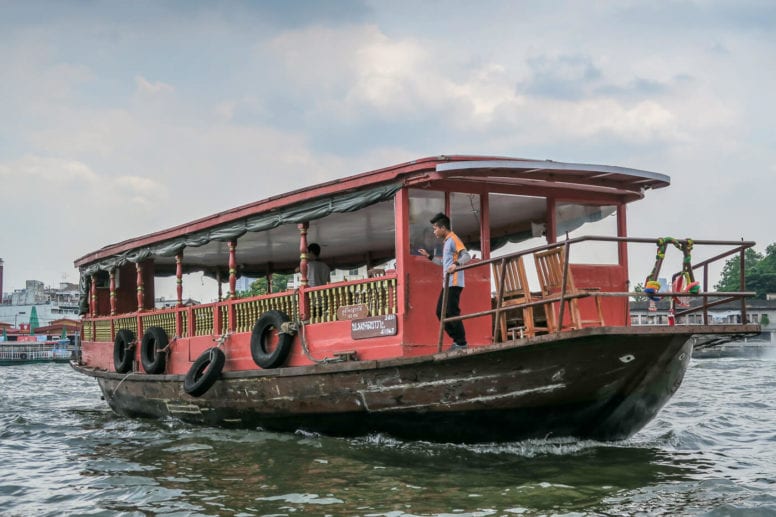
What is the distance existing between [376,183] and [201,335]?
4.34 metres

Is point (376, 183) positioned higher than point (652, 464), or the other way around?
point (376, 183)

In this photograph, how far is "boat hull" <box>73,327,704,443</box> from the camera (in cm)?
686

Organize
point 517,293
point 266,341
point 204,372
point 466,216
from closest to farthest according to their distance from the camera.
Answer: point 517,293, point 466,216, point 266,341, point 204,372

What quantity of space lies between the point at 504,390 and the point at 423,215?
210 cm

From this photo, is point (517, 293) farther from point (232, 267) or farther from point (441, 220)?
point (232, 267)

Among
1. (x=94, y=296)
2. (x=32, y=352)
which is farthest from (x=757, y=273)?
(x=94, y=296)

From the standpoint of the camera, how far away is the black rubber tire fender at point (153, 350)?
11570 mm

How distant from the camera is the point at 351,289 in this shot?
8492mm

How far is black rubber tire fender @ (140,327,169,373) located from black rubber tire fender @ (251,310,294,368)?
2.64 meters

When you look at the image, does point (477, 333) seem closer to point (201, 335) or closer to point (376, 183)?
point (376, 183)

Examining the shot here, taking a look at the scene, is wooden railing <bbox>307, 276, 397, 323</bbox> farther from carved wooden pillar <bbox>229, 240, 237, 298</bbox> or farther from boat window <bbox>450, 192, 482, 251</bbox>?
Result: carved wooden pillar <bbox>229, 240, 237, 298</bbox>

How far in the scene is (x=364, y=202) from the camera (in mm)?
8219

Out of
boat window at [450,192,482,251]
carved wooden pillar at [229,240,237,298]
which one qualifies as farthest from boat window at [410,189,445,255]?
carved wooden pillar at [229,240,237,298]

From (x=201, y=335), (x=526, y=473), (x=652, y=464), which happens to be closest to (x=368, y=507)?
(x=526, y=473)
